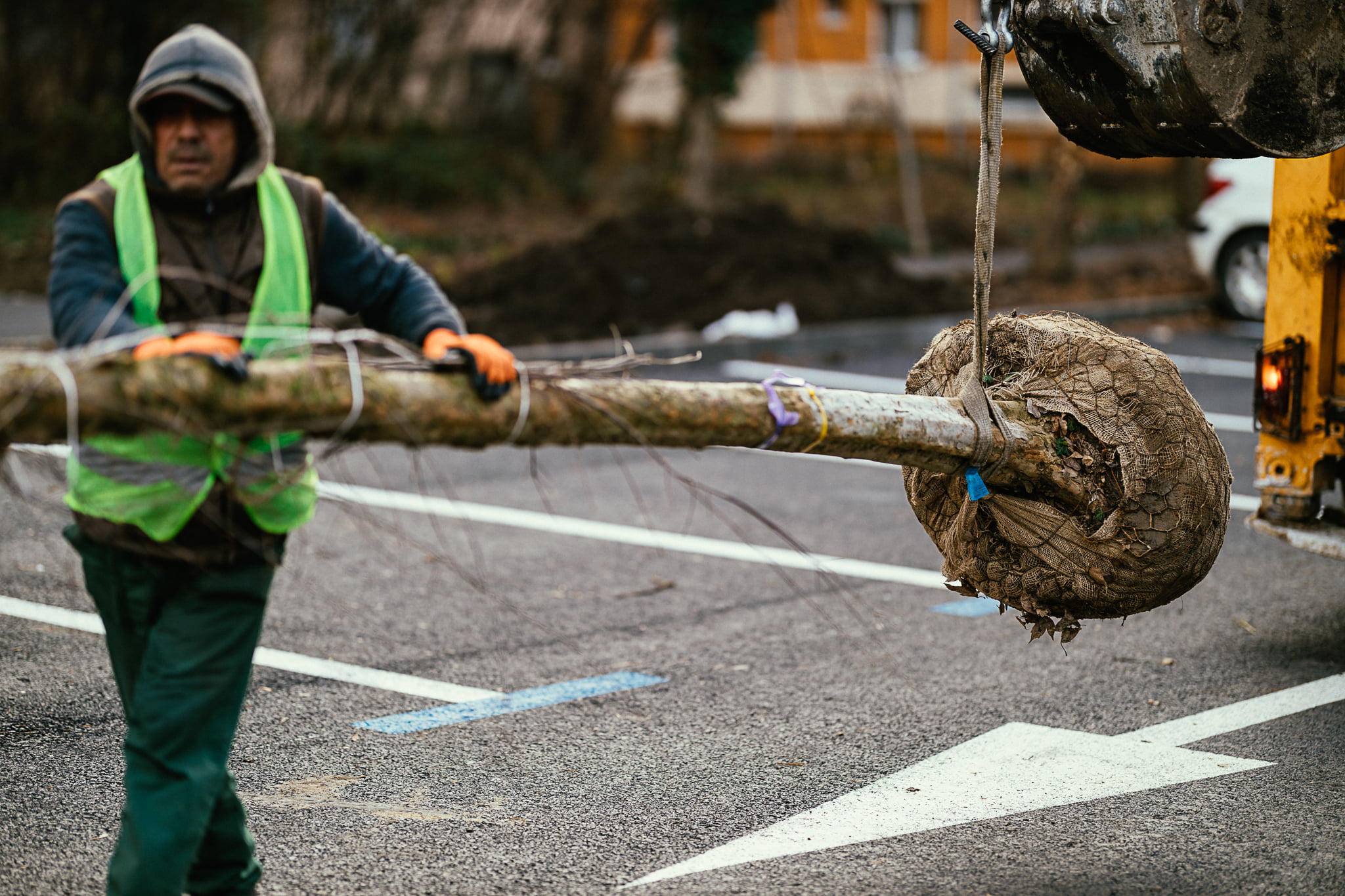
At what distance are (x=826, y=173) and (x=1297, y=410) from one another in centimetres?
2453

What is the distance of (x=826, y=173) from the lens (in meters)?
29.2

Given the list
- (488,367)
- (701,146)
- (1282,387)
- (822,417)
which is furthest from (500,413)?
(701,146)

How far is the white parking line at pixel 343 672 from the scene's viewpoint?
190 inches

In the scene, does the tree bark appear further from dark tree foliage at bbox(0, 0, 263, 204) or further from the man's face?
dark tree foliage at bbox(0, 0, 263, 204)

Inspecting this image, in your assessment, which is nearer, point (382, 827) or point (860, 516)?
point (382, 827)

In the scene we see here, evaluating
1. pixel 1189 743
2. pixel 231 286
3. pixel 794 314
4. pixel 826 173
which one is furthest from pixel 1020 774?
pixel 826 173

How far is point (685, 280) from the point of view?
1330 cm

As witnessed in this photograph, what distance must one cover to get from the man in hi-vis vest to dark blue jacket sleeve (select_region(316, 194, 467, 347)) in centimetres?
10

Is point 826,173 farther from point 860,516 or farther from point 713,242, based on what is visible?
point 860,516

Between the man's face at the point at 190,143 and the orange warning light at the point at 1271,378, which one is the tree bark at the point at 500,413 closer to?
the man's face at the point at 190,143

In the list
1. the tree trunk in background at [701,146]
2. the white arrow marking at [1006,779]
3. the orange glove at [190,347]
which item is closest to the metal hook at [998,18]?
the white arrow marking at [1006,779]

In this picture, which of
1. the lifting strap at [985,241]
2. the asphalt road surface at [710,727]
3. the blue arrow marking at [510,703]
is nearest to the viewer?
the asphalt road surface at [710,727]

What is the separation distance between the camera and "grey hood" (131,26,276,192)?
2.96 m

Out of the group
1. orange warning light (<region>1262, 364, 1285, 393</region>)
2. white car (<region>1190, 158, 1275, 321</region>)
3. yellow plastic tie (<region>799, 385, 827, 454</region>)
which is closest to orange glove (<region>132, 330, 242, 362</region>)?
yellow plastic tie (<region>799, 385, 827, 454</region>)
